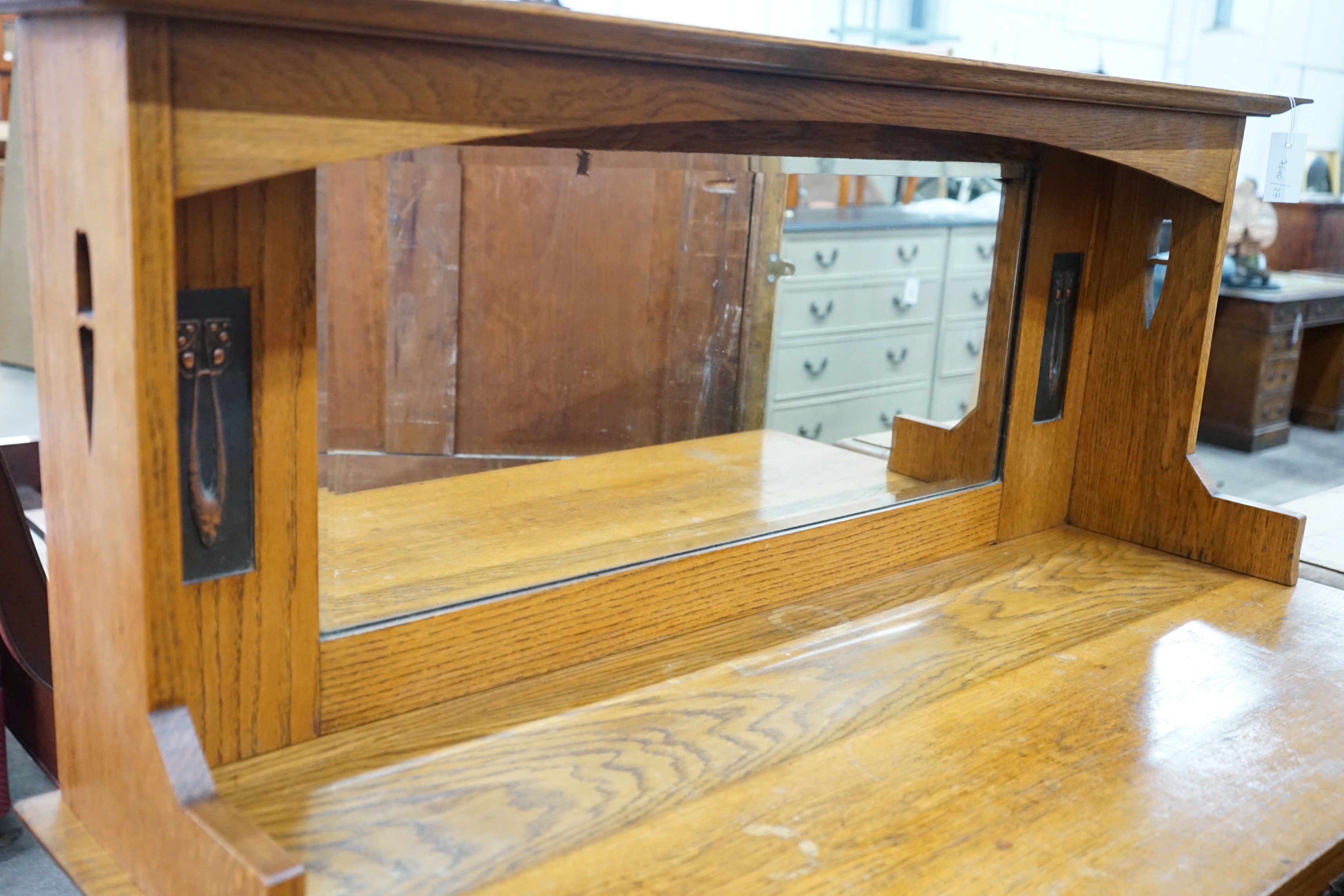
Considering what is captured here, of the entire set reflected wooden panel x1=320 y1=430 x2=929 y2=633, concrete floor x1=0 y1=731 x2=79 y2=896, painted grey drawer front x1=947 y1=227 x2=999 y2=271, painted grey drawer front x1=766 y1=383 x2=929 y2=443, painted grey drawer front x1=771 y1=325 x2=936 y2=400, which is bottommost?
concrete floor x1=0 y1=731 x2=79 y2=896

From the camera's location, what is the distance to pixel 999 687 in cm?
102

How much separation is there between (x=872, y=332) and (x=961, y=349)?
133mm

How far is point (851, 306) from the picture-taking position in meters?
1.43

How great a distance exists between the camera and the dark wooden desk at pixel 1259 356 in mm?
4414

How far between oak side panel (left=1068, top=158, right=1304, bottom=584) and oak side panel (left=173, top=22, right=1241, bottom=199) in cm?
52

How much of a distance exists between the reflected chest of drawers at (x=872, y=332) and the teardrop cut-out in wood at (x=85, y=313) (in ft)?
2.34

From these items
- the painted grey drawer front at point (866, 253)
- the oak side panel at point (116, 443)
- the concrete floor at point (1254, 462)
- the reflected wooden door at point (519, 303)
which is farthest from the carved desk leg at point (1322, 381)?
the oak side panel at point (116, 443)

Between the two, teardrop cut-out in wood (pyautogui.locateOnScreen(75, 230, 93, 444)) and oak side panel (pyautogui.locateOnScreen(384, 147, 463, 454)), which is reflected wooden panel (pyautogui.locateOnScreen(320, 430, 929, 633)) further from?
teardrop cut-out in wood (pyautogui.locateOnScreen(75, 230, 93, 444))

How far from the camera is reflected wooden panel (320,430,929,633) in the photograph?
3.00 feet

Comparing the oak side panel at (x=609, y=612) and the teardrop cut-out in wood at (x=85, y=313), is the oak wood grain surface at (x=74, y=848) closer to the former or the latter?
the oak side panel at (x=609, y=612)

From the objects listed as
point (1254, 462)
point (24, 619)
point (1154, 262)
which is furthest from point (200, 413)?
point (1254, 462)

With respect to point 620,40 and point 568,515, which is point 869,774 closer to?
point 568,515

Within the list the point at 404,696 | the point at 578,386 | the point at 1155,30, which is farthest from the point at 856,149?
the point at 1155,30

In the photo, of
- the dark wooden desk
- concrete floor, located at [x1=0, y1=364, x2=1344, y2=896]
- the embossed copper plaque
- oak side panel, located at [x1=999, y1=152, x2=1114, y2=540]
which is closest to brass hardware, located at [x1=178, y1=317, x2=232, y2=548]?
the embossed copper plaque
